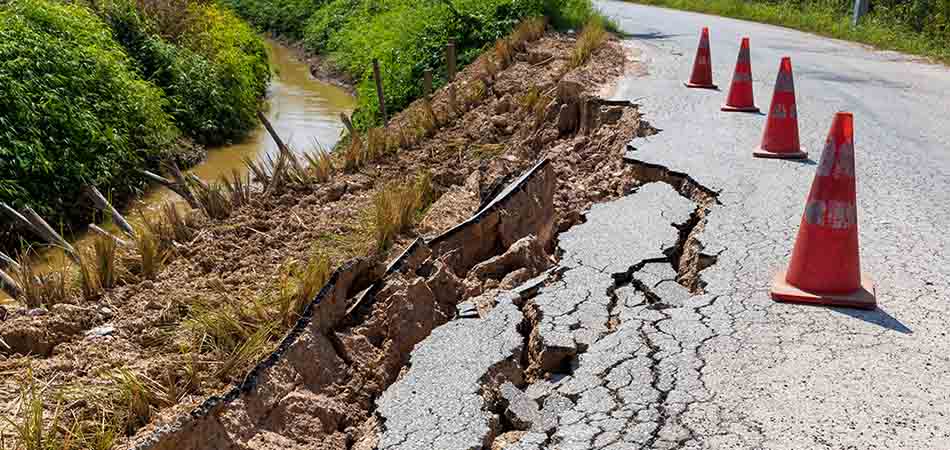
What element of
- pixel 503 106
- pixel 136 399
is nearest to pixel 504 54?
pixel 503 106

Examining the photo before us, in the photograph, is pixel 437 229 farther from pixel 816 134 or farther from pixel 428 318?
pixel 816 134

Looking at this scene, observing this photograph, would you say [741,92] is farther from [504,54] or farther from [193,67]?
[193,67]

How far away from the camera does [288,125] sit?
1692 cm

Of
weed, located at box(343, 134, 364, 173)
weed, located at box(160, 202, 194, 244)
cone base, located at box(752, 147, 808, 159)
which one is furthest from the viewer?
weed, located at box(343, 134, 364, 173)

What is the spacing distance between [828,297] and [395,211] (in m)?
2.82

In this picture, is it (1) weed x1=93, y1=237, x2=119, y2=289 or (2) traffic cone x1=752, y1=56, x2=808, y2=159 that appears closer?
(1) weed x1=93, y1=237, x2=119, y2=289

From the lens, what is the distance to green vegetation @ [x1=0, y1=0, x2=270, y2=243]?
10445 mm

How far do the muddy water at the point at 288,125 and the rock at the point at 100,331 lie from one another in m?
4.07

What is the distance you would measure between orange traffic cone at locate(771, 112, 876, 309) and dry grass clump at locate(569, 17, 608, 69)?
6761mm

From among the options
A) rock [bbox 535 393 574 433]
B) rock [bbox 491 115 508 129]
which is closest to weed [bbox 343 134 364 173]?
rock [bbox 491 115 508 129]

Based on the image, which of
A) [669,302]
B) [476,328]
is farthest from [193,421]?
[669,302]

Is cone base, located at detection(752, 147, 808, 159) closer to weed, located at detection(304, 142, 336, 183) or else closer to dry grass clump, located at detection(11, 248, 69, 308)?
weed, located at detection(304, 142, 336, 183)

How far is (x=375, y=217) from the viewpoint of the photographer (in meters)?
6.30

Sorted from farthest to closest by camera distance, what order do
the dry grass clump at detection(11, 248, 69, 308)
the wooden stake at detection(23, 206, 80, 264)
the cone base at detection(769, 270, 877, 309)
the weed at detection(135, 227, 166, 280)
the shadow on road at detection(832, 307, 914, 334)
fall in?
the wooden stake at detection(23, 206, 80, 264) → the weed at detection(135, 227, 166, 280) → the dry grass clump at detection(11, 248, 69, 308) → the cone base at detection(769, 270, 877, 309) → the shadow on road at detection(832, 307, 914, 334)
